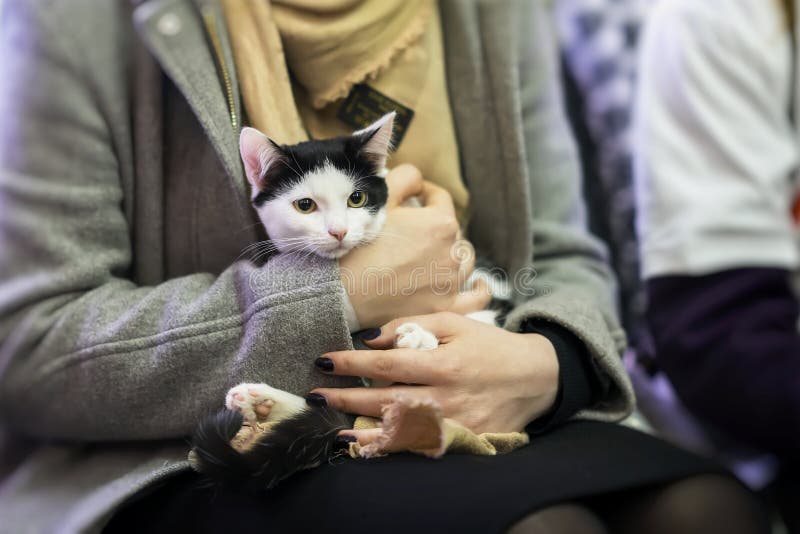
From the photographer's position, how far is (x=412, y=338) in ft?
1.76

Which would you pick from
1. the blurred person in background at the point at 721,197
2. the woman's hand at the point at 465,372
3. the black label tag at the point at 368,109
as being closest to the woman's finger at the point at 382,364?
the woman's hand at the point at 465,372

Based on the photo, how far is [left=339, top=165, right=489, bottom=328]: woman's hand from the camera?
1.79ft

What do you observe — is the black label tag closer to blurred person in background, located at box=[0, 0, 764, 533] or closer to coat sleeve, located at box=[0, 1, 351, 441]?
blurred person in background, located at box=[0, 0, 764, 533]

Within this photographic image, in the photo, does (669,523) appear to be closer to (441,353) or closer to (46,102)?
(441,353)

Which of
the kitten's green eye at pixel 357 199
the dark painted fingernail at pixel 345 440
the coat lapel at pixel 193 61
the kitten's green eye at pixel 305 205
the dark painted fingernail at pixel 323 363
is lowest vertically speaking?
the dark painted fingernail at pixel 345 440

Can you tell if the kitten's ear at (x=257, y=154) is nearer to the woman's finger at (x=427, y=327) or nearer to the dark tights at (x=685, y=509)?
the woman's finger at (x=427, y=327)

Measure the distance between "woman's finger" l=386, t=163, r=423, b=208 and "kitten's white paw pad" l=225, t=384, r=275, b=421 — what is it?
0.73ft

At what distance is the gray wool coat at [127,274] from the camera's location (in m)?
0.53

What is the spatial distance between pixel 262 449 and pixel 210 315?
14 cm

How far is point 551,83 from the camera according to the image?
2.45 feet

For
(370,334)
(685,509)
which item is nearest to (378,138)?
(370,334)

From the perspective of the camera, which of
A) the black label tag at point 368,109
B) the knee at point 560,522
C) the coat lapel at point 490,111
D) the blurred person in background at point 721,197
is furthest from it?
the blurred person in background at point 721,197

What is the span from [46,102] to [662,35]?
805mm

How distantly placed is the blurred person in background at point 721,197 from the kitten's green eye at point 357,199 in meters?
0.49
